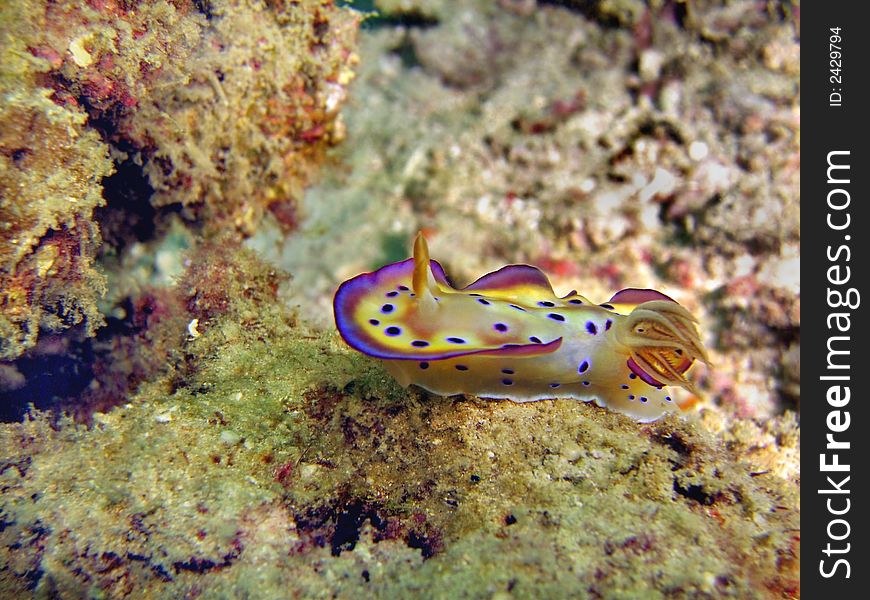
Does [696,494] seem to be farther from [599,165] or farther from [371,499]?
[599,165]

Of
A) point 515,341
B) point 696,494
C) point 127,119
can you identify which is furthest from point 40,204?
point 696,494

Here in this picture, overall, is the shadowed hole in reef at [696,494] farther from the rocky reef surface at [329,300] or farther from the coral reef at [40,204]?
the coral reef at [40,204]

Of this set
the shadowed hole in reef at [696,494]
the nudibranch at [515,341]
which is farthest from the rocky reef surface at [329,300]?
the nudibranch at [515,341]

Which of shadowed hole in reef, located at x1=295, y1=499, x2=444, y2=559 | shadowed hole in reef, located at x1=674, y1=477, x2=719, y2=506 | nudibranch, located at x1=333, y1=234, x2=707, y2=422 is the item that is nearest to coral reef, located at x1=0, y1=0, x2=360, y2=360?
nudibranch, located at x1=333, y1=234, x2=707, y2=422

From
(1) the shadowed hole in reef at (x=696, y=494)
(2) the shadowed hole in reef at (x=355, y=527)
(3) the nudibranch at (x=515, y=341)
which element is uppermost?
(3) the nudibranch at (x=515, y=341)

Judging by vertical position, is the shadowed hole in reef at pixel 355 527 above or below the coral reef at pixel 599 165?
below

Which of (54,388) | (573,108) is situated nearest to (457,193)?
(573,108)

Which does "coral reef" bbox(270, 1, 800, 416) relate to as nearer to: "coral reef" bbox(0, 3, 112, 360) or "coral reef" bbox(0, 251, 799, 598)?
"coral reef" bbox(0, 3, 112, 360)
